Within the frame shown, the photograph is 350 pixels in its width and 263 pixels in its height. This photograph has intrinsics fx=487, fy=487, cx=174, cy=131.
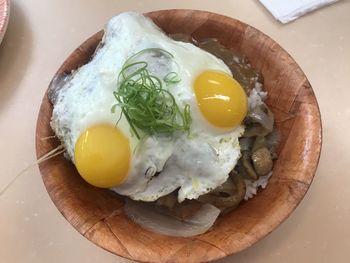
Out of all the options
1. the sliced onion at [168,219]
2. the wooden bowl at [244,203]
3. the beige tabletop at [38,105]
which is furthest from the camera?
the beige tabletop at [38,105]

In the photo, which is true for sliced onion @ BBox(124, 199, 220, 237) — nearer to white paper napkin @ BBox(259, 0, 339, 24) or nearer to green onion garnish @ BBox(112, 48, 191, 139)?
green onion garnish @ BBox(112, 48, 191, 139)

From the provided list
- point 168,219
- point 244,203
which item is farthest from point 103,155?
point 244,203

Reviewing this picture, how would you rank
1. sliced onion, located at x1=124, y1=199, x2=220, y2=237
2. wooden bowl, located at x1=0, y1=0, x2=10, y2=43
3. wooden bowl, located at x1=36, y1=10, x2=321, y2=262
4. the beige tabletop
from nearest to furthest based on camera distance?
1. wooden bowl, located at x1=36, y1=10, x2=321, y2=262
2. sliced onion, located at x1=124, y1=199, x2=220, y2=237
3. the beige tabletop
4. wooden bowl, located at x1=0, y1=0, x2=10, y2=43

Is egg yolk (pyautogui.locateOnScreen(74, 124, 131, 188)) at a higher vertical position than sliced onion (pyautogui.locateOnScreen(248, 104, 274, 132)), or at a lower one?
higher

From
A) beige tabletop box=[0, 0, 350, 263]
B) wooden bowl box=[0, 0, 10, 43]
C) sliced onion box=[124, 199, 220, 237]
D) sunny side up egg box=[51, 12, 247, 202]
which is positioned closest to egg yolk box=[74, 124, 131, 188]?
sunny side up egg box=[51, 12, 247, 202]

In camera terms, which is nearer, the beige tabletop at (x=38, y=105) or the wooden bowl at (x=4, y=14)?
the beige tabletop at (x=38, y=105)

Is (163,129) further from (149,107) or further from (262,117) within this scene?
(262,117)

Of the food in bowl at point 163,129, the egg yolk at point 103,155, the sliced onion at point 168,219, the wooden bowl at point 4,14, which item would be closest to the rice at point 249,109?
the food in bowl at point 163,129

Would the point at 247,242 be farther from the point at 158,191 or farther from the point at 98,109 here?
the point at 98,109

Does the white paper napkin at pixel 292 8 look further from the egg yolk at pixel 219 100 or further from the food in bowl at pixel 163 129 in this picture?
the egg yolk at pixel 219 100
